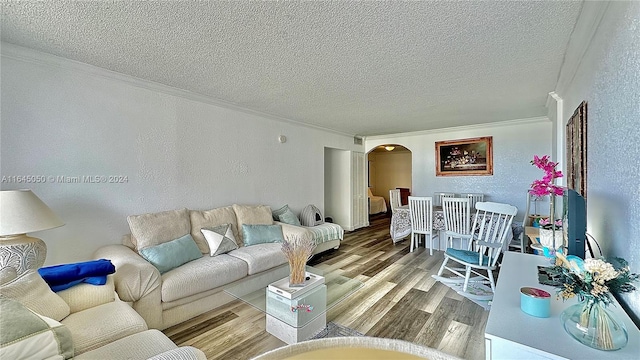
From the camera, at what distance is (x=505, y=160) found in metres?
4.82

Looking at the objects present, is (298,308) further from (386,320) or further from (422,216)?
(422,216)

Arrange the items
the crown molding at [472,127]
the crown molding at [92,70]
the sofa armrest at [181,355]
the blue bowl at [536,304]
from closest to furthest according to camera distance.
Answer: the blue bowl at [536,304]
the sofa armrest at [181,355]
the crown molding at [92,70]
the crown molding at [472,127]

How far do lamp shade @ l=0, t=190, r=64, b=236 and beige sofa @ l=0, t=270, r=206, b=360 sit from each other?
0.43 metres

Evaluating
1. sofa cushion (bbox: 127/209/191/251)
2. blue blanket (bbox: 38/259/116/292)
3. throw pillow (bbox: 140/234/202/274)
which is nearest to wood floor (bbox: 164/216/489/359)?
throw pillow (bbox: 140/234/202/274)

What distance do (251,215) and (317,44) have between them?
2.41 m

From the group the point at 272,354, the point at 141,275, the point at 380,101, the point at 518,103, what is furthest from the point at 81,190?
the point at 518,103

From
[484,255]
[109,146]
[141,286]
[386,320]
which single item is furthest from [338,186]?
[141,286]

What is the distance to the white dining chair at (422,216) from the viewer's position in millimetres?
4113

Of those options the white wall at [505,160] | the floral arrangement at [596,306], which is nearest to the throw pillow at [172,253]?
the floral arrangement at [596,306]

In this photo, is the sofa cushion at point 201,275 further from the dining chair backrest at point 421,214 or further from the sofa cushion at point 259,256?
the dining chair backrest at point 421,214

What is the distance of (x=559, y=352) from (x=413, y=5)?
179 centimetres

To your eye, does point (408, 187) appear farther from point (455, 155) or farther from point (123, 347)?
point (123, 347)

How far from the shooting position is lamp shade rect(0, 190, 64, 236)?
1646 millimetres

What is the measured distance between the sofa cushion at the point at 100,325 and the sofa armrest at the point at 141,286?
0.25 metres
